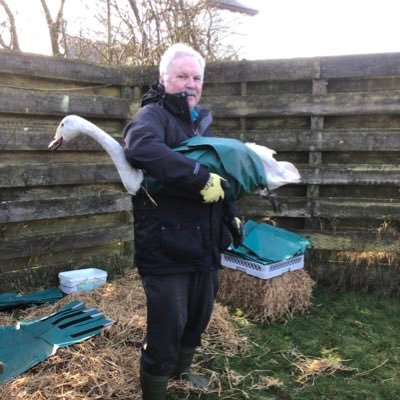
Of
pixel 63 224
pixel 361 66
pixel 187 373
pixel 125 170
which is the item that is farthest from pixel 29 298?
pixel 361 66

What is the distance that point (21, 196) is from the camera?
153 inches

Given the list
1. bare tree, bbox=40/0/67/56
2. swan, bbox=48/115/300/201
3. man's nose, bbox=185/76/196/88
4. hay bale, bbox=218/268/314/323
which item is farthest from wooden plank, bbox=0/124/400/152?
bare tree, bbox=40/0/67/56

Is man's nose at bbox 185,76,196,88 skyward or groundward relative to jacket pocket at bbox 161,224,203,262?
skyward

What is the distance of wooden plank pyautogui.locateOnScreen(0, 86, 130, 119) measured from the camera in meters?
3.72

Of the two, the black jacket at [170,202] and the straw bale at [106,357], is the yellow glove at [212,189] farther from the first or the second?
the straw bale at [106,357]

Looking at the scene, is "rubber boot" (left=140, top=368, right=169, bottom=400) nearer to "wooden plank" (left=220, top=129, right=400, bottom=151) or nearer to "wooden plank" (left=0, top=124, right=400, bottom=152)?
"wooden plank" (left=0, top=124, right=400, bottom=152)

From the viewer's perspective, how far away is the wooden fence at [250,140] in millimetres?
3881

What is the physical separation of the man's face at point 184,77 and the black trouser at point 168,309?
886mm

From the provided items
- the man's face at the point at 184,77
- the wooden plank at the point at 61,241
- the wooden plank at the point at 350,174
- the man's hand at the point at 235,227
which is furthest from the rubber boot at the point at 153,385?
the wooden plank at the point at 350,174

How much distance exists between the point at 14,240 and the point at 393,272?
356cm

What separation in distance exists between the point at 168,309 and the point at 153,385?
44 cm

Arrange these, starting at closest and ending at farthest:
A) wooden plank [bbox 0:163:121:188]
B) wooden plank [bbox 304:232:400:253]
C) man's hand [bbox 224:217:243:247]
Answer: man's hand [bbox 224:217:243:247] → wooden plank [bbox 0:163:121:188] → wooden plank [bbox 304:232:400:253]

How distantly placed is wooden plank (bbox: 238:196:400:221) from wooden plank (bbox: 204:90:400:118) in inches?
33.6

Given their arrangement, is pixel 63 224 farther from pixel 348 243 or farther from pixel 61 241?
pixel 348 243
